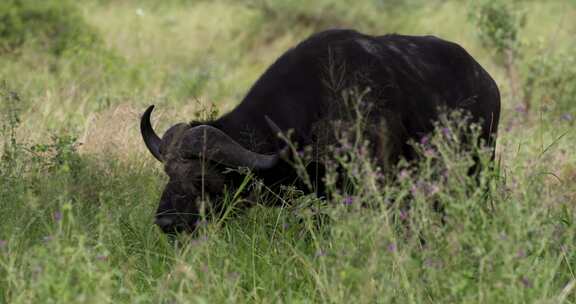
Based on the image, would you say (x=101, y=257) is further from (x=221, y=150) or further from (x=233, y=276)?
(x=221, y=150)

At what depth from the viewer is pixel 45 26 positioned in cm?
1155

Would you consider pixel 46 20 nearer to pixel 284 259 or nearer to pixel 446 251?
pixel 284 259

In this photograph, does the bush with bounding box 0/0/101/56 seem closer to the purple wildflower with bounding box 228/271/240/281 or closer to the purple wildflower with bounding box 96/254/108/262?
the purple wildflower with bounding box 228/271/240/281

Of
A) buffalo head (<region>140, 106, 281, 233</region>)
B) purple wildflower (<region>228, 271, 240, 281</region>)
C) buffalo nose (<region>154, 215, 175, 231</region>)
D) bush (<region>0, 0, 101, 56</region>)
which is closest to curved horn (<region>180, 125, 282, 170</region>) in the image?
buffalo head (<region>140, 106, 281, 233</region>)

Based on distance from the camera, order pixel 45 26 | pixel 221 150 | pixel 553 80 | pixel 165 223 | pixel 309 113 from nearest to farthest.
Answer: pixel 165 223, pixel 221 150, pixel 309 113, pixel 553 80, pixel 45 26

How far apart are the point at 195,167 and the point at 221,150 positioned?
0.17m

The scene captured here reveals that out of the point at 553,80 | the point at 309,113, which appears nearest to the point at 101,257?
the point at 309,113

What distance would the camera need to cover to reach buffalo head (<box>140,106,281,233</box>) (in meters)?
4.91

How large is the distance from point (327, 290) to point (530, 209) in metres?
0.84

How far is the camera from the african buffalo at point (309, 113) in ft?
16.4

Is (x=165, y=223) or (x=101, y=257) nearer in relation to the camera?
(x=101, y=257)

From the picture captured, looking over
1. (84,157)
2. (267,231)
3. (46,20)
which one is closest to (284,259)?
(267,231)

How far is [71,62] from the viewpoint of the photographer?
33.6 ft

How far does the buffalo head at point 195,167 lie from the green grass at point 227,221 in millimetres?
148
